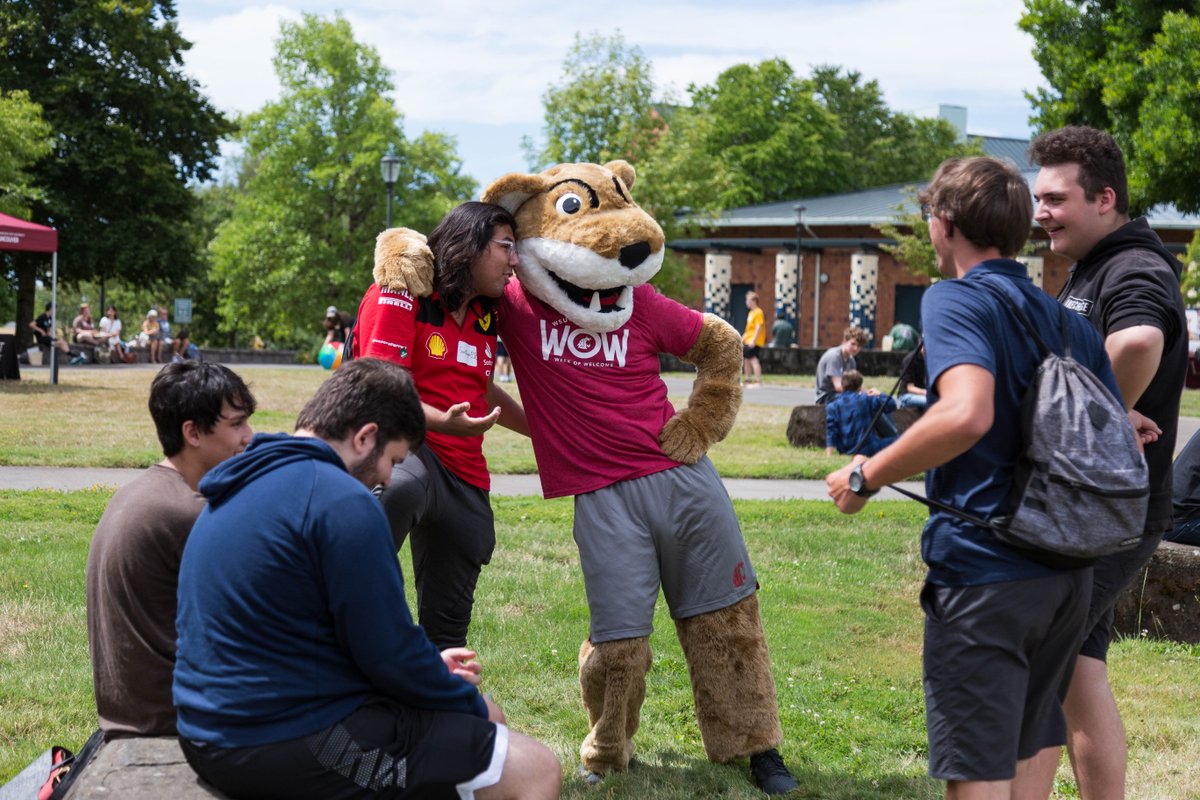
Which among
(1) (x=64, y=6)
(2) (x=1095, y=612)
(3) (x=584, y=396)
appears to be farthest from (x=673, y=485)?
(1) (x=64, y=6)

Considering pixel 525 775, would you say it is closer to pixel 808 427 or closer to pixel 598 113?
pixel 808 427

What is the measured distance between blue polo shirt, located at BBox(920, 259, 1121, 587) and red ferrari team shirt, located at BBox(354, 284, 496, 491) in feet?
6.37

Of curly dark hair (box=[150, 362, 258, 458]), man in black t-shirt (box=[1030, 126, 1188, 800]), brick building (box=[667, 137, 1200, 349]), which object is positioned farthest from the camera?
brick building (box=[667, 137, 1200, 349])

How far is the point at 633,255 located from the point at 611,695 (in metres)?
1.56

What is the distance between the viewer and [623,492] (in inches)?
178

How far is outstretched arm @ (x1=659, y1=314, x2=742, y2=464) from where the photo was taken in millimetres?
4633

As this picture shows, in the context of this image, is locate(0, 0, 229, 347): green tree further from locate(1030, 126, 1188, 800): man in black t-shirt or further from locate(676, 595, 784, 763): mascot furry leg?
locate(1030, 126, 1188, 800): man in black t-shirt

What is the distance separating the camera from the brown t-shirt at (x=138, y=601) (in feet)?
11.0

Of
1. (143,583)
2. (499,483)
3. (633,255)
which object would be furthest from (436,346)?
(499,483)

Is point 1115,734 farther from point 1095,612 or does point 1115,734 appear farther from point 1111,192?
point 1111,192

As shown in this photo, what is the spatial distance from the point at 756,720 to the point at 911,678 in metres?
1.63

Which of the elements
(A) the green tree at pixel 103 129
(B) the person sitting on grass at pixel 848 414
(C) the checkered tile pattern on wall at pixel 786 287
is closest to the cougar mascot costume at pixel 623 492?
(B) the person sitting on grass at pixel 848 414

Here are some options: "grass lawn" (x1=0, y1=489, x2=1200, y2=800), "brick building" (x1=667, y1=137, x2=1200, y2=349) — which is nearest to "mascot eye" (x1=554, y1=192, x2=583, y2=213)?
"grass lawn" (x1=0, y1=489, x2=1200, y2=800)

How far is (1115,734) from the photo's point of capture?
12.6 ft
